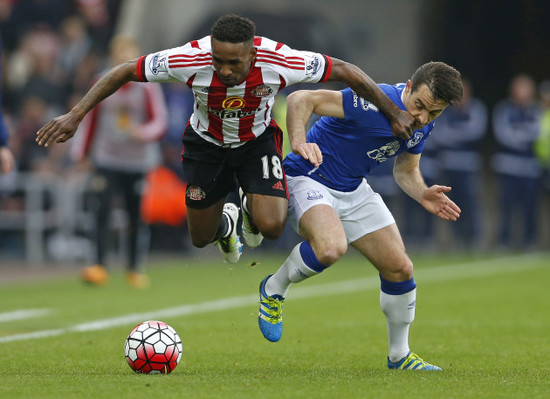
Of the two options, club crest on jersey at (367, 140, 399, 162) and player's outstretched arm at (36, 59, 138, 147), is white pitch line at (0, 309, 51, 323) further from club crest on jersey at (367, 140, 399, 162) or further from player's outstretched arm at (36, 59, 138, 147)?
club crest on jersey at (367, 140, 399, 162)

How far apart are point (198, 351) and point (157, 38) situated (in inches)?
534

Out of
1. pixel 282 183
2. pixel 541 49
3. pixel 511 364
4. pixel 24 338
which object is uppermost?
pixel 282 183

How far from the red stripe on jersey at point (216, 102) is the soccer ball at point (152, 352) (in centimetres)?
148

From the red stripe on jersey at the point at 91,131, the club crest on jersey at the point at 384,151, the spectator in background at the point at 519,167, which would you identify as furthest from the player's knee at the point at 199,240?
the spectator in background at the point at 519,167

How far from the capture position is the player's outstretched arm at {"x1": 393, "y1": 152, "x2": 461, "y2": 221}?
6.52m

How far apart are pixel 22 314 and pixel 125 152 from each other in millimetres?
3336

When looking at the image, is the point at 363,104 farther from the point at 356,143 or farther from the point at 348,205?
the point at 348,205

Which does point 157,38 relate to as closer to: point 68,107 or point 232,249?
point 68,107

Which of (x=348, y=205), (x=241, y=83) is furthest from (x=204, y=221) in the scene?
(x=241, y=83)

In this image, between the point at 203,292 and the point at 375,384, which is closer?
the point at 375,384

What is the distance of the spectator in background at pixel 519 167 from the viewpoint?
18594mm

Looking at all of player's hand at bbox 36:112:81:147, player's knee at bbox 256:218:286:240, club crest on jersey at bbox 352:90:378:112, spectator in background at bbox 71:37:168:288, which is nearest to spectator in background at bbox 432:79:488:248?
spectator in background at bbox 71:37:168:288

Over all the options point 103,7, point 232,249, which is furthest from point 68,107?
point 232,249

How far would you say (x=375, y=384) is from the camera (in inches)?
224
